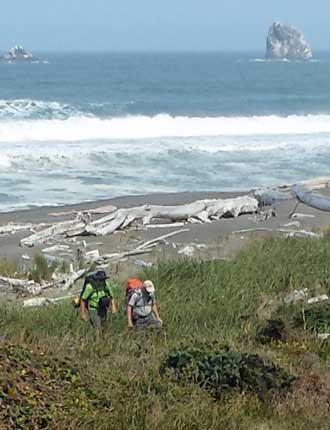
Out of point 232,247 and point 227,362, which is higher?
point 227,362

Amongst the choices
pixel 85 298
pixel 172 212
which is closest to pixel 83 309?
pixel 85 298

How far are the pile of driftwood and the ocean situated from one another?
4.63 m

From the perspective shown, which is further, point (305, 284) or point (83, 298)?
point (305, 284)

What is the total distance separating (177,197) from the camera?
22.3m

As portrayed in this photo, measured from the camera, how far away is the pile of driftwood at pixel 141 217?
16172 millimetres

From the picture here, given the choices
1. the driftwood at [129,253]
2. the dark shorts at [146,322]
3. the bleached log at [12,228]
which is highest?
the dark shorts at [146,322]

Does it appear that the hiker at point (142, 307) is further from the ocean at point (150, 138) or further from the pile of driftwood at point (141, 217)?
the ocean at point (150, 138)

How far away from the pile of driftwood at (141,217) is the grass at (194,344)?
326 centimetres

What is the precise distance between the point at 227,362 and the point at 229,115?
44675mm

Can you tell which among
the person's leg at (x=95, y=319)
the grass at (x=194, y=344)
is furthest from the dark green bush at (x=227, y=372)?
the person's leg at (x=95, y=319)

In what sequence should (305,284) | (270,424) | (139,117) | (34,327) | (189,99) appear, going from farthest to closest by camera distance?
(189,99), (139,117), (305,284), (34,327), (270,424)

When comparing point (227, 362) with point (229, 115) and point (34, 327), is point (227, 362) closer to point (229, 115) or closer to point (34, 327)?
point (34, 327)

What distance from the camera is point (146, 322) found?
9.63m

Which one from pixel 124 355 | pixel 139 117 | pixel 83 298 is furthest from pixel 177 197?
pixel 139 117
